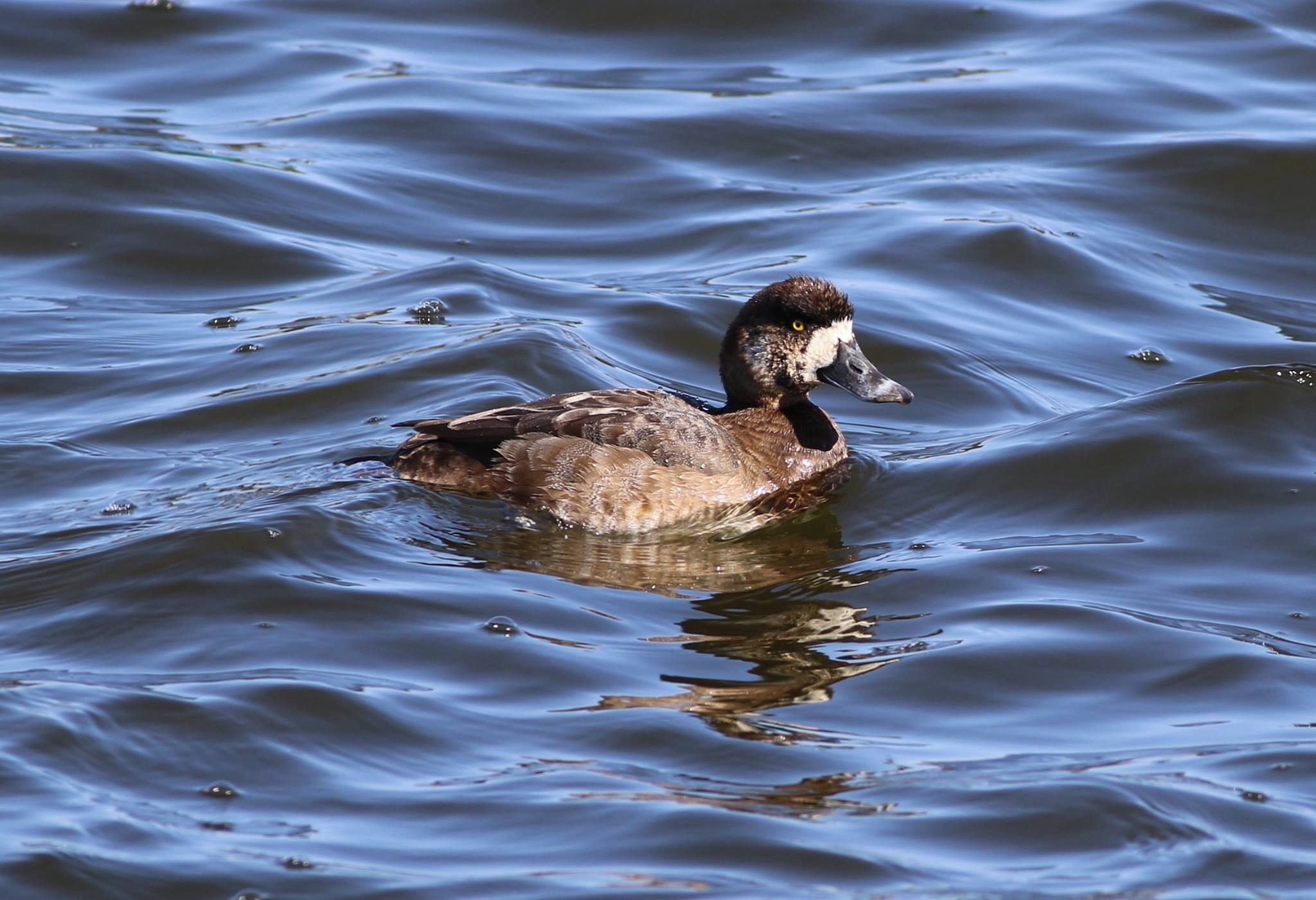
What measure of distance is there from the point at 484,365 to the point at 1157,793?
17.1 ft

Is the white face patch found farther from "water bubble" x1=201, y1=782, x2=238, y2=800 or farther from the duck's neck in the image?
"water bubble" x1=201, y1=782, x2=238, y2=800

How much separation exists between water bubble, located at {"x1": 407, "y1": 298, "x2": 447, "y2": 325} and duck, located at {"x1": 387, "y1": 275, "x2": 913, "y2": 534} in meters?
1.94

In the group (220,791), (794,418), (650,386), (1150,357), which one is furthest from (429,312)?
(220,791)

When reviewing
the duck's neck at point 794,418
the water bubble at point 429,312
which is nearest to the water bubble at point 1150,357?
the duck's neck at point 794,418

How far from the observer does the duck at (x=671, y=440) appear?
797 centimetres

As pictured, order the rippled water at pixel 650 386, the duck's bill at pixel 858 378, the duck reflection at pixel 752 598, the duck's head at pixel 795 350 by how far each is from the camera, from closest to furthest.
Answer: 1. the rippled water at pixel 650 386
2. the duck reflection at pixel 752 598
3. the duck's head at pixel 795 350
4. the duck's bill at pixel 858 378

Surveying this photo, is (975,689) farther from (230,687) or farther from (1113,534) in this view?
(230,687)

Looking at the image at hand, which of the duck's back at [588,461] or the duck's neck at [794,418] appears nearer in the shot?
the duck's back at [588,461]

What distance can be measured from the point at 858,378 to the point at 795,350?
363 mm

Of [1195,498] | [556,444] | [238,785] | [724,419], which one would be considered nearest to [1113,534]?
[1195,498]

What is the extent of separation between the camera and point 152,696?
6.00 metres

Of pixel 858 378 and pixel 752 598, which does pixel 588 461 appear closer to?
pixel 752 598

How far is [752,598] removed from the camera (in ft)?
24.0

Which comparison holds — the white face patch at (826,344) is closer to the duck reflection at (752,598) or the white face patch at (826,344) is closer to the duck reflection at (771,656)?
the duck reflection at (752,598)
